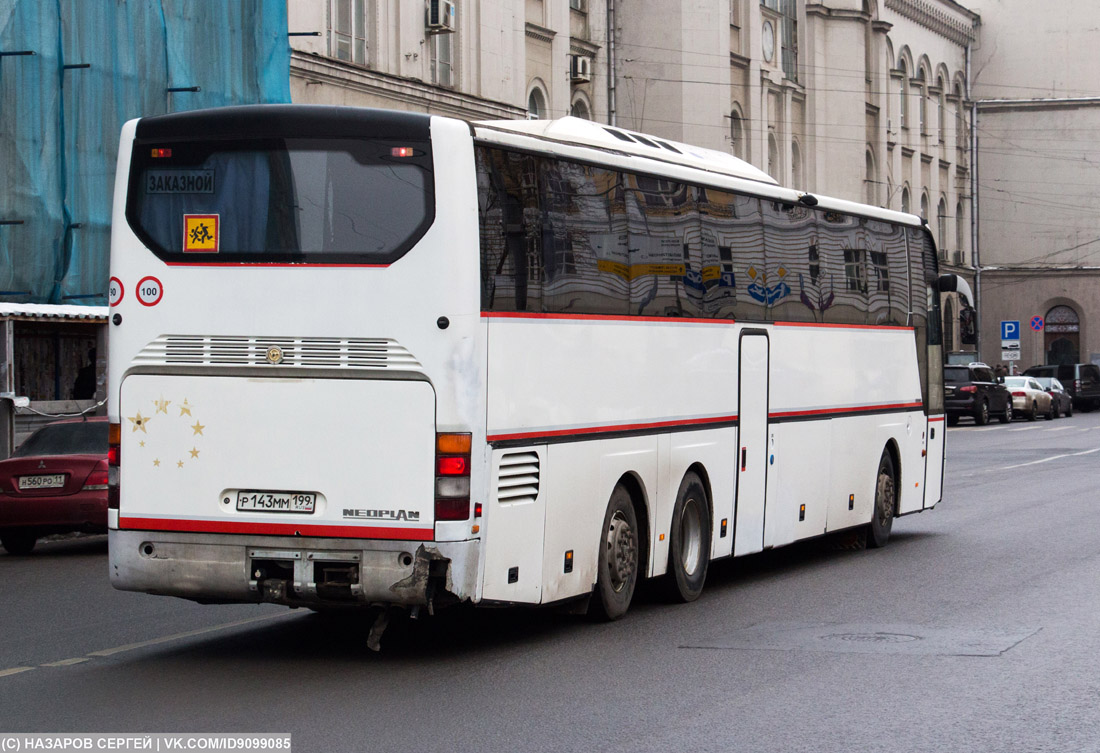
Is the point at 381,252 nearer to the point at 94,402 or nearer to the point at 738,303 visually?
the point at 738,303

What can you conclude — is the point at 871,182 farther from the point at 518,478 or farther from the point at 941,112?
the point at 518,478

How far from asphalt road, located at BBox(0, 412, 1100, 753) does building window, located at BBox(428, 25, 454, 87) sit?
2021cm

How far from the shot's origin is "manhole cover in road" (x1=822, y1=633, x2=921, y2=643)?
10.1 meters

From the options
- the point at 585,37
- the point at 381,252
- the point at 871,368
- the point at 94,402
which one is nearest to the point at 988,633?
the point at 381,252

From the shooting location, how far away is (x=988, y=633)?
33.5 feet

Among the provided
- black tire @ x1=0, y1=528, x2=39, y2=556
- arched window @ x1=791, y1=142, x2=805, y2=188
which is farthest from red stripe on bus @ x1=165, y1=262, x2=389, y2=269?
arched window @ x1=791, y1=142, x2=805, y2=188

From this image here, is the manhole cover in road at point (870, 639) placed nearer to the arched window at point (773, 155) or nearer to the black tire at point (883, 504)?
the black tire at point (883, 504)

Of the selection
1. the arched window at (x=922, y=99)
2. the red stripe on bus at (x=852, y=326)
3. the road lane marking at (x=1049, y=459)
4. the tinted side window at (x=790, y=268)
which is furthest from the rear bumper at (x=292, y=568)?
the arched window at (x=922, y=99)

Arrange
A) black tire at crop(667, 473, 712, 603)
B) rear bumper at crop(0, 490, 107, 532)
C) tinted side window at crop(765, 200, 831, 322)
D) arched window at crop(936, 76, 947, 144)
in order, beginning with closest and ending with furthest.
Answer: black tire at crop(667, 473, 712, 603), tinted side window at crop(765, 200, 831, 322), rear bumper at crop(0, 490, 107, 532), arched window at crop(936, 76, 947, 144)

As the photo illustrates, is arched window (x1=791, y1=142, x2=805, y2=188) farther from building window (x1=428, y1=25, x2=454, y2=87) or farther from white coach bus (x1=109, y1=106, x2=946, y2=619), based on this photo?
white coach bus (x1=109, y1=106, x2=946, y2=619)

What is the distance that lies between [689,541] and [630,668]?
10.0 feet

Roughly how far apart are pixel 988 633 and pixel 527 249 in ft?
12.2

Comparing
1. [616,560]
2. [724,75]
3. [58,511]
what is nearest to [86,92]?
[58,511]

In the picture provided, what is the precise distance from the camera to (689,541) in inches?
476
